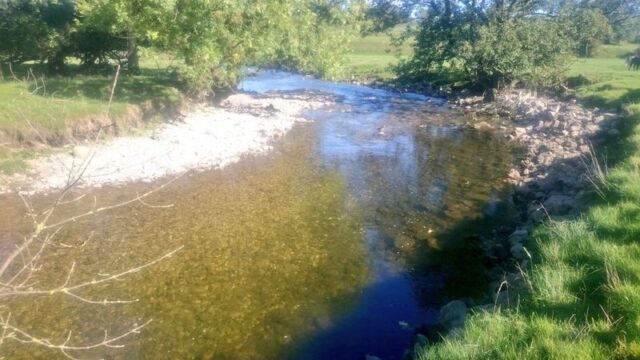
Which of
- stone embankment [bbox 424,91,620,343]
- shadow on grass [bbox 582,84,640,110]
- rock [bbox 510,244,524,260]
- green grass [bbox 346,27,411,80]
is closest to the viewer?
stone embankment [bbox 424,91,620,343]

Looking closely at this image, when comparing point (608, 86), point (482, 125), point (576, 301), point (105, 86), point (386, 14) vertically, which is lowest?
point (482, 125)

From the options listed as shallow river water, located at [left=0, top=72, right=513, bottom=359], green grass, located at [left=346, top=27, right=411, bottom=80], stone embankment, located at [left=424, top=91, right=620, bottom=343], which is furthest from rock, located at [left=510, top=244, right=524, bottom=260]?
green grass, located at [left=346, top=27, right=411, bottom=80]

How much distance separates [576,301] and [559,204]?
23.3ft

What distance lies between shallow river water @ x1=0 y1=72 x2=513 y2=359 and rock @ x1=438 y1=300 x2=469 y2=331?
0.60 meters

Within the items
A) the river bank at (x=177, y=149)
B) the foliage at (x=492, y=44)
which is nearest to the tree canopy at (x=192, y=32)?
the river bank at (x=177, y=149)

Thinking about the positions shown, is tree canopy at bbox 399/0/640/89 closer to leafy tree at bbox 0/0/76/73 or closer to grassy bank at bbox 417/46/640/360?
grassy bank at bbox 417/46/640/360

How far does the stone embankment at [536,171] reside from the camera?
30.4 ft

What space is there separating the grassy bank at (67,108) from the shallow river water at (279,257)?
3208 mm

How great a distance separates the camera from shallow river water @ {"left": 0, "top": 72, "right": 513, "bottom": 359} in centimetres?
857

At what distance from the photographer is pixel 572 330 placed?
5805 millimetres

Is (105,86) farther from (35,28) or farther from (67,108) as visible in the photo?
(35,28)

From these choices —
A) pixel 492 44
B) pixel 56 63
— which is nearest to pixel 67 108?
pixel 56 63

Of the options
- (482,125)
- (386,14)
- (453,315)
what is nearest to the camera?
(453,315)

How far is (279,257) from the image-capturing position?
37.3 feet
